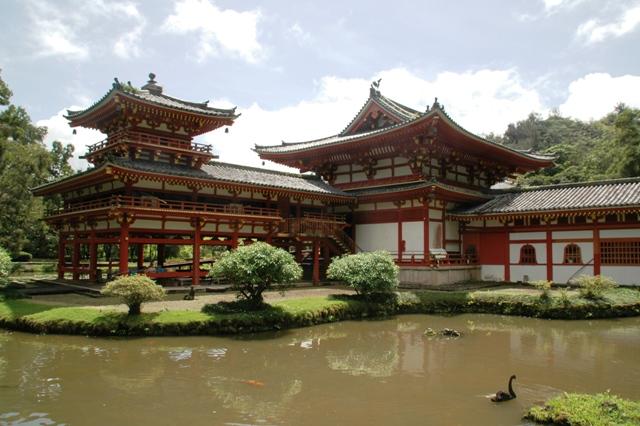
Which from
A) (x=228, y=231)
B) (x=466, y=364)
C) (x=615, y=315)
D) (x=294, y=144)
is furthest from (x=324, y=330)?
(x=294, y=144)

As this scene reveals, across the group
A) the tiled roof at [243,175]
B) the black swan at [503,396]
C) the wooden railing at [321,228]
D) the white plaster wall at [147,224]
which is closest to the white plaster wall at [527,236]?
the wooden railing at [321,228]

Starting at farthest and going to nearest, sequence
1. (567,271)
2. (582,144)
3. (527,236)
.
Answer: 1. (582,144)
2. (527,236)
3. (567,271)

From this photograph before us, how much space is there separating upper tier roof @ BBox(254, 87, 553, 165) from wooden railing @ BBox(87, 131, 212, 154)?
844 centimetres

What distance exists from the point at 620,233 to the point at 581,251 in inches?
82.4

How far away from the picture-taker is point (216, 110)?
1170 inches

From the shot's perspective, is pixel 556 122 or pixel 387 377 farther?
pixel 556 122

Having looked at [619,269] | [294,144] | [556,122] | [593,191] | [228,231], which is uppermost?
[556,122]

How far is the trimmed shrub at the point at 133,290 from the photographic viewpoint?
1677 centimetres

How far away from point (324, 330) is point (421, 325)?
13.7 ft

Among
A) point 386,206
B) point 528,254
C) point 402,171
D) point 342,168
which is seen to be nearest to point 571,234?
point 528,254

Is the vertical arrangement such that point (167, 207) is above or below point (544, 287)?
above

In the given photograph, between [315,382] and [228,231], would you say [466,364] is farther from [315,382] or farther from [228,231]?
[228,231]

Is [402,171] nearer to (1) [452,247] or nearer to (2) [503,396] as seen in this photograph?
(1) [452,247]

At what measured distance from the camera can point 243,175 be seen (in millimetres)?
29734
